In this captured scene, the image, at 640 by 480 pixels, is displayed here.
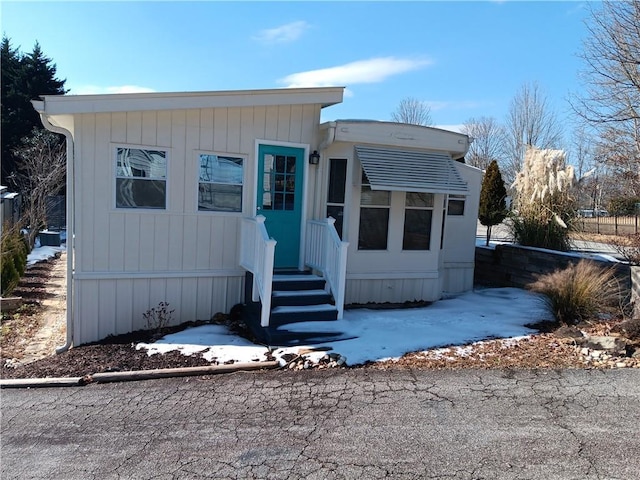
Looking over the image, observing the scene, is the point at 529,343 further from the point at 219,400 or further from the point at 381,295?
the point at 219,400

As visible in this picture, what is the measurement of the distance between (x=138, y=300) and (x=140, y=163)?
1937mm

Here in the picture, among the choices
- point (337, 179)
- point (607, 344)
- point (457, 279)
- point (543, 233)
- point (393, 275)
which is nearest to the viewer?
point (607, 344)

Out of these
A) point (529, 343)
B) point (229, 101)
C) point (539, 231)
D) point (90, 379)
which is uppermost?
point (229, 101)

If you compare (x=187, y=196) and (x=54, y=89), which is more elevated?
(x=54, y=89)

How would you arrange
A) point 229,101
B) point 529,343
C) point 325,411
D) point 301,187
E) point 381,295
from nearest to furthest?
point 325,411
point 529,343
point 229,101
point 301,187
point 381,295

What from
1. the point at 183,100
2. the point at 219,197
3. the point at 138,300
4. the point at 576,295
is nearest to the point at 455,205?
the point at 576,295

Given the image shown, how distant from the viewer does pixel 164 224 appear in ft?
21.7

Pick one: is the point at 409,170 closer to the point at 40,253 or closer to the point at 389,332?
the point at 389,332

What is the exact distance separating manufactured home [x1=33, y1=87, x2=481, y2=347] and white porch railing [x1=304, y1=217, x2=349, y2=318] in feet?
0.07

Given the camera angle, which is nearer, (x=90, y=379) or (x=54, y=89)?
(x=90, y=379)

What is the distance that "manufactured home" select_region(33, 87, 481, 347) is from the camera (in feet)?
20.3

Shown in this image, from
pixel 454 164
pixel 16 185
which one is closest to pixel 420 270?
pixel 454 164

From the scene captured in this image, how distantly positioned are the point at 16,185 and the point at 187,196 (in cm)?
1833

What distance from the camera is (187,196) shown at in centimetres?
670
